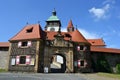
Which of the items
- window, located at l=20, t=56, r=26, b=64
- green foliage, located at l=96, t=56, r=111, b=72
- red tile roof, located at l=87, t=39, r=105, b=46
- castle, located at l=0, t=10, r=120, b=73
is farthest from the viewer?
red tile roof, located at l=87, t=39, r=105, b=46

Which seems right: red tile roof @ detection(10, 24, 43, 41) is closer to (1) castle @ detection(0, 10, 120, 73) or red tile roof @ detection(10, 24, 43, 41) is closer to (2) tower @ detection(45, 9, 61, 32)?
(1) castle @ detection(0, 10, 120, 73)

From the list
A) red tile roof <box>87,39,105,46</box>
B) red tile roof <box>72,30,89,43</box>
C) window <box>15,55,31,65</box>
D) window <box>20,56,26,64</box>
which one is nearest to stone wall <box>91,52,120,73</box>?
red tile roof <box>72,30,89,43</box>

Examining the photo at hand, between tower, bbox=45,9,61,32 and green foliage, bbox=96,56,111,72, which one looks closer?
green foliage, bbox=96,56,111,72

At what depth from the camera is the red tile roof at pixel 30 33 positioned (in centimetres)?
3920

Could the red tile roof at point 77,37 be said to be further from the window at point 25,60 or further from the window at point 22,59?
the window at point 22,59

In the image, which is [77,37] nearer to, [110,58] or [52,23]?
[110,58]

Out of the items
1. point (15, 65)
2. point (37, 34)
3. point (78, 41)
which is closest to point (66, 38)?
point (78, 41)

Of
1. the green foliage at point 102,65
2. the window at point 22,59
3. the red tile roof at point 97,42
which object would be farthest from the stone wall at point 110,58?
the red tile roof at point 97,42

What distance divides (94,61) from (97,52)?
2055 millimetres

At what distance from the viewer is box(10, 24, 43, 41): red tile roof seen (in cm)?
3920

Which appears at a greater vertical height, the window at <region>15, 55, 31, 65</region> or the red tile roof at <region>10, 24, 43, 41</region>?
the red tile roof at <region>10, 24, 43, 41</region>

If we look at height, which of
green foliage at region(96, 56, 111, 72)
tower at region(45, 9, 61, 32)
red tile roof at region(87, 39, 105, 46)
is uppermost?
tower at region(45, 9, 61, 32)

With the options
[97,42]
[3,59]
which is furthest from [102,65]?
[97,42]

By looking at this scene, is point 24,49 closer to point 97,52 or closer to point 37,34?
point 37,34
